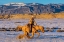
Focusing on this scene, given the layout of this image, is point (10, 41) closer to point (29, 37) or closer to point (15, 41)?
point (15, 41)

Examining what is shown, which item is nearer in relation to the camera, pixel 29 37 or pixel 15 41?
pixel 15 41

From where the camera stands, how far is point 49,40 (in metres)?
20.0

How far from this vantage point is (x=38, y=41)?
763 inches

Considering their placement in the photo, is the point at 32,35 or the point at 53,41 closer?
the point at 53,41

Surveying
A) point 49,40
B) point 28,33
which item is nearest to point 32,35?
point 28,33

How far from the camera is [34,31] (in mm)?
20797

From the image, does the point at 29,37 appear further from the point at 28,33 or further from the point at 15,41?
the point at 15,41

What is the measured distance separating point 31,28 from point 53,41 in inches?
85.8

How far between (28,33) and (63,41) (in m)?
2.83

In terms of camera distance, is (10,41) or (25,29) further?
(25,29)

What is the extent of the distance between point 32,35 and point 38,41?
6.35ft

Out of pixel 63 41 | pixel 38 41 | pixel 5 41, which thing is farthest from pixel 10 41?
pixel 63 41

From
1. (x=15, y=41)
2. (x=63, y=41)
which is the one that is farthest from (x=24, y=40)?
(x=63, y=41)

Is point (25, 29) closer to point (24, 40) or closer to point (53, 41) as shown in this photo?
point (24, 40)
